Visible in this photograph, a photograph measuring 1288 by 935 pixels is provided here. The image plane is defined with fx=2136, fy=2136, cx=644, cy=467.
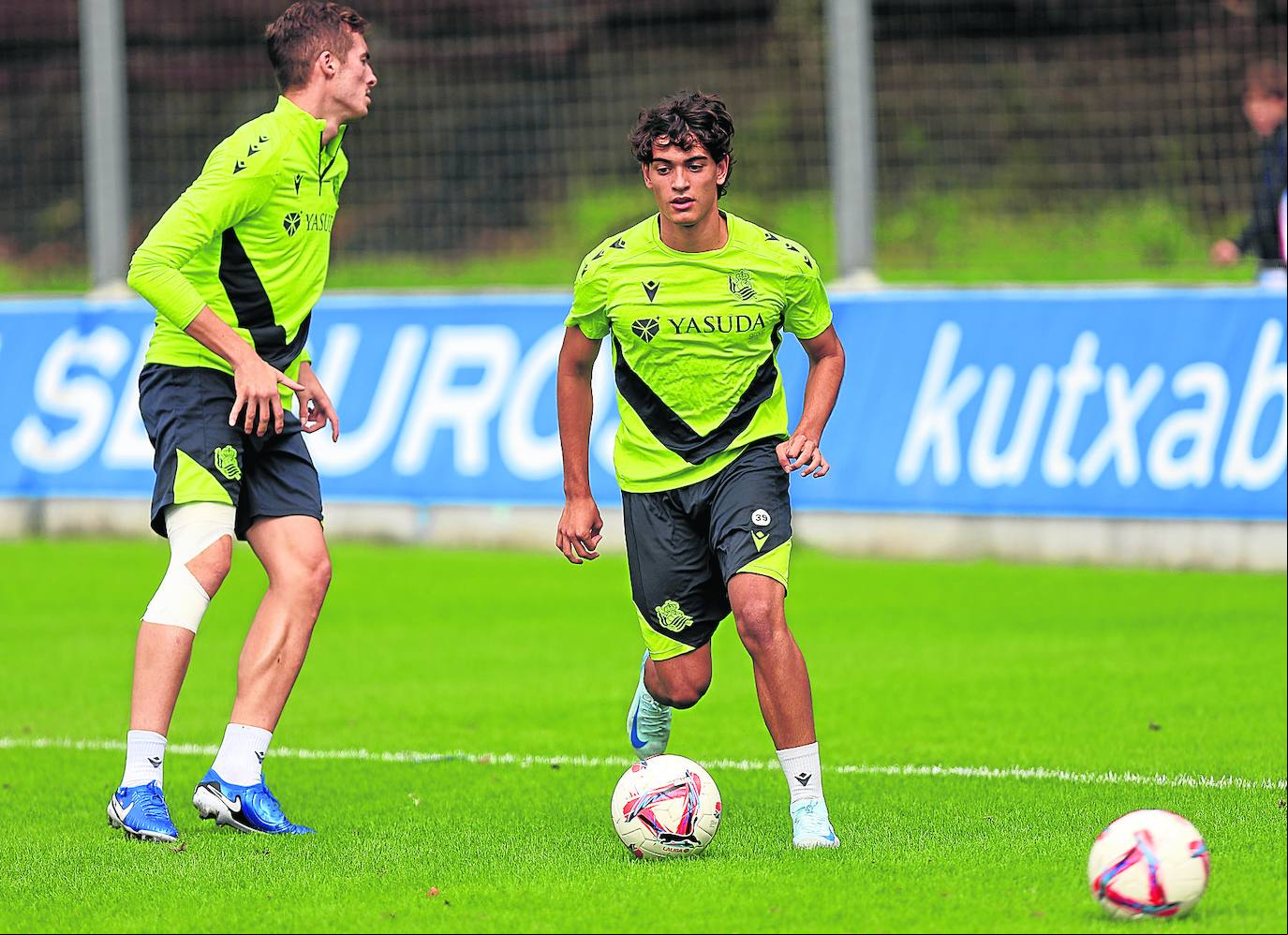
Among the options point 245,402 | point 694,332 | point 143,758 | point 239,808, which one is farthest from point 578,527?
point 143,758

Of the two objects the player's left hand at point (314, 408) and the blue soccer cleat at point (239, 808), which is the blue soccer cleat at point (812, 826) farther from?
the player's left hand at point (314, 408)

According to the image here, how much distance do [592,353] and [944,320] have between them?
5943 mm

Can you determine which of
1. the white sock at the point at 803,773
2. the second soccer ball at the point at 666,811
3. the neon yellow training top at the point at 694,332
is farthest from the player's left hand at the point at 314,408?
the white sock at the point at 803,773

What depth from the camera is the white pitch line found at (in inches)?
260

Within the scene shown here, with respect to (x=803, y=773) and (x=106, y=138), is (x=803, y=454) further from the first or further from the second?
(x=106, y=138)

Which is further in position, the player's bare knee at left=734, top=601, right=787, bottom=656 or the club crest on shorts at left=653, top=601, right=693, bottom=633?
the club crest on shorts at left=653, top=601, right=693, bottom=633

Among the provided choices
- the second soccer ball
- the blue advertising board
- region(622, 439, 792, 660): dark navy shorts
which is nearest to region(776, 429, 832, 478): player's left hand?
region(622, 439, 792, 660): dark navy shorts

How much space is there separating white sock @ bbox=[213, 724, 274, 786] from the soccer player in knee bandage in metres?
0.33

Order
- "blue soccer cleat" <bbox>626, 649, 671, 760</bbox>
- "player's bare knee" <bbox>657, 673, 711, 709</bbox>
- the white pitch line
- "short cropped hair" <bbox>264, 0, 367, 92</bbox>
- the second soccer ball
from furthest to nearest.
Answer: the white pitch line, "blue soccer cleat" <bbox>626, 649, 671, 760</bbox>, "short cropped hair" <bbox>264, 0, 367, 92</bbox>, "player's bare knee" <bbox>657, 673, 711, 709</bbox>, the second soccer ball

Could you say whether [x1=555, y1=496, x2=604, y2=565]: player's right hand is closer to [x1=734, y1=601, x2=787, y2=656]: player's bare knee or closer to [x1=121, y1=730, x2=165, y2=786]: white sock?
[x1=734, y1=601, x2=787, y2=656]: player's bare knee

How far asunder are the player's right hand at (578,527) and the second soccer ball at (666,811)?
83cm

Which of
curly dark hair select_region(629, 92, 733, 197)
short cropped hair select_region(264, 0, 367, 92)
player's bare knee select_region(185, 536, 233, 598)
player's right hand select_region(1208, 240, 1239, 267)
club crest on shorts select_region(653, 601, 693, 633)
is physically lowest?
club crest on shorts select_region(653, 601, 693, 633)

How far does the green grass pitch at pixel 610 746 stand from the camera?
16.5 feet

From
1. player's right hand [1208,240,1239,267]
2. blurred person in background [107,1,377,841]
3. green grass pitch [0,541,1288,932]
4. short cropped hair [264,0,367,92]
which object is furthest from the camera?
player's right hand [1208,240,1239,267]
